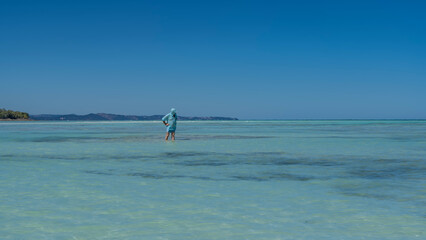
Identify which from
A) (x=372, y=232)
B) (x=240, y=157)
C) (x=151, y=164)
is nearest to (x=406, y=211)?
(x=372, y=232)

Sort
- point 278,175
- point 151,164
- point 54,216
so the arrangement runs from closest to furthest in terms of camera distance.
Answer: point 54,216
point 278,175
point 151,164

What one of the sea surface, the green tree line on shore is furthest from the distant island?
the sea surface

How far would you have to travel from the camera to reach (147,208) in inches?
287

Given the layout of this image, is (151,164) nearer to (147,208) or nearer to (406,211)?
(147,208)

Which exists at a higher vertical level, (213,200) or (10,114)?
(10,114)

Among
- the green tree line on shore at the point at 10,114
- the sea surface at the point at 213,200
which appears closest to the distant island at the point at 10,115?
the green tree line on shore at the point at 10,114

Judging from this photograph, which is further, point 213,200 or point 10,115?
point 10,115

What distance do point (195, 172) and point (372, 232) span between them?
640cm

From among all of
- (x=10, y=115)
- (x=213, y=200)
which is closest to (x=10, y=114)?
(x=10, y=115)

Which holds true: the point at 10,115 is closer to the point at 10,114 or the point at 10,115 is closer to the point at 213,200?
the point at 10,114

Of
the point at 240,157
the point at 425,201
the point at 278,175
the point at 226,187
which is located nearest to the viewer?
the point at 425,201

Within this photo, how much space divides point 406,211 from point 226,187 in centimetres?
348

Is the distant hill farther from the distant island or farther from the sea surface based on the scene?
the sea surface

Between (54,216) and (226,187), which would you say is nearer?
(54,216)
